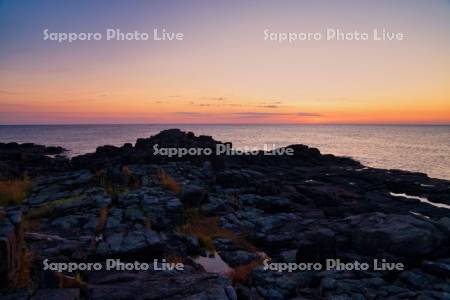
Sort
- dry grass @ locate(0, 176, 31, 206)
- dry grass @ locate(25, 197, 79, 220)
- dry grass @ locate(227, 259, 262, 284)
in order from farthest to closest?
1. dry grass @ locate(0, 176, 31, 206)
2. dry grass @ locate(25, 197, 79, 220)
3. dry grass @ locate(227, 259, 262, 284)

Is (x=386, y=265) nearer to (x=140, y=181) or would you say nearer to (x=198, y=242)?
(x=198, y=242)

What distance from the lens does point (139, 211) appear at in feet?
49.2

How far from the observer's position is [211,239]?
14289 millimetres

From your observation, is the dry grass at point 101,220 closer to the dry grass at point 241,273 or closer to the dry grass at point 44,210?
the dry grass at point 44,210

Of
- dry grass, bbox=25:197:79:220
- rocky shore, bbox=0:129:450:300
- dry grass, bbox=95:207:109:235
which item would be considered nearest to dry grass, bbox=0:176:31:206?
rocky shore, bbox=0:129:450:300

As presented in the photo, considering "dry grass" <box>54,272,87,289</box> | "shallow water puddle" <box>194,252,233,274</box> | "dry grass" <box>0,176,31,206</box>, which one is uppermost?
"dry grass" <box>0,176,31,206</box>

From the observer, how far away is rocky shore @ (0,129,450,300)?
837 centimetres

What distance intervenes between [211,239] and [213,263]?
2046mm

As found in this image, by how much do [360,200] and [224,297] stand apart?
19.1 m

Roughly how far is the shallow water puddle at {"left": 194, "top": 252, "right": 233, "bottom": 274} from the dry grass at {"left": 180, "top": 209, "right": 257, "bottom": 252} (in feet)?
1.71

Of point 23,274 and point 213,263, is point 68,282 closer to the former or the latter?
point 23,274

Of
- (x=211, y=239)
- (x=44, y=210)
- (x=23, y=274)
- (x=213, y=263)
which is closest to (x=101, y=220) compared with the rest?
(x=44, y=210)

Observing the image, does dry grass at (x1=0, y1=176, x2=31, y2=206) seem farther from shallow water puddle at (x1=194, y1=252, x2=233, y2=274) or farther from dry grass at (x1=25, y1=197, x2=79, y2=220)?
shallow water puddle at (x1=194, y1=252, x2=233, y2=274)

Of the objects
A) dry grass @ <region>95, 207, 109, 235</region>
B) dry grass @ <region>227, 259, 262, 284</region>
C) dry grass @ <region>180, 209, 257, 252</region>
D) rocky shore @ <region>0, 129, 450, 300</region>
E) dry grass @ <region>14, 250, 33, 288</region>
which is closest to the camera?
dry grass @ <region>14, 250, 33, 288</region>
